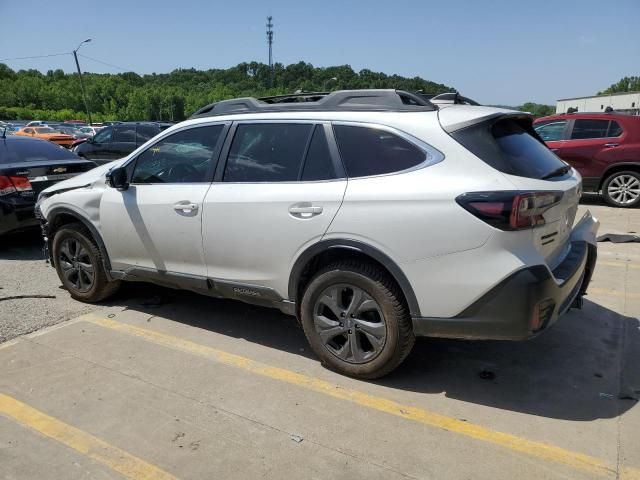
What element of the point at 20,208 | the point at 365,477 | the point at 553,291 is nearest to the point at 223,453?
the point at 365,477

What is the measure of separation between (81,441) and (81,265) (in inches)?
92.7

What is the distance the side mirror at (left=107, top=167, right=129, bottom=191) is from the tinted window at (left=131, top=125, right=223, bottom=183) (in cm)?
7

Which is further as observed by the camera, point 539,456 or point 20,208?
point 20,208

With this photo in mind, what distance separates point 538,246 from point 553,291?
0.26 metres

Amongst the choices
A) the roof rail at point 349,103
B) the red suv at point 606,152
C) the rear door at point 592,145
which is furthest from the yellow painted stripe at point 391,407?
the rear door at point 592,145

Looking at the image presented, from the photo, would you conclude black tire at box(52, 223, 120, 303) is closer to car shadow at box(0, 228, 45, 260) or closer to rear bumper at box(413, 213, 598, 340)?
car shadow at box(0, 228, 45, 260)

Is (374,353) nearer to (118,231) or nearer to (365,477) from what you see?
(365,477)

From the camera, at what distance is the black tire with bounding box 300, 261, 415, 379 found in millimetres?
3127

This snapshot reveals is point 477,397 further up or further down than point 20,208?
further down

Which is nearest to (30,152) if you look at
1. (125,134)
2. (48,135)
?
(125,134)

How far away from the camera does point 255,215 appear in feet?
11.6

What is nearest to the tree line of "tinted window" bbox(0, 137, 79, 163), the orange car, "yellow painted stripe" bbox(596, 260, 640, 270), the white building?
the white building

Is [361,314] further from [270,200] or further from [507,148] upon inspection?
[507,148]

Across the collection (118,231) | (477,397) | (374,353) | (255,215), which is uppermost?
(255,215)
